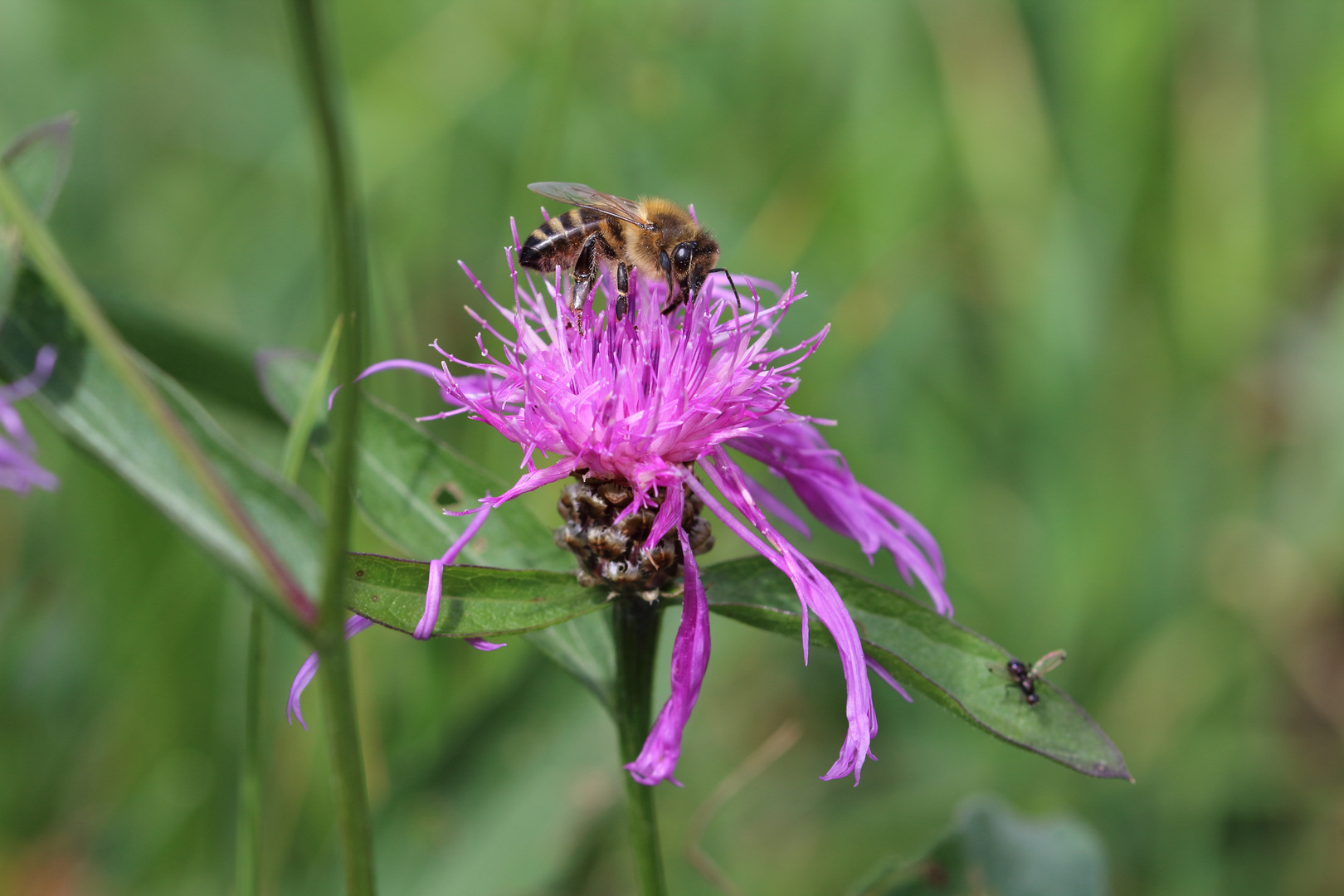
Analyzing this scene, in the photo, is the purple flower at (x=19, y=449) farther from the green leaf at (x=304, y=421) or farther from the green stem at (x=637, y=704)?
the green stem at (x=637, y=704)

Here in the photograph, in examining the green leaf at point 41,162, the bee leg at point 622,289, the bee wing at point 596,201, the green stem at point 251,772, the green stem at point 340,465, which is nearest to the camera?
the green stem at point 340,465

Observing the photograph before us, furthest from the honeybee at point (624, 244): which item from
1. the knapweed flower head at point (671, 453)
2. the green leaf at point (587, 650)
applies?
the green leaf at point (587, 650)

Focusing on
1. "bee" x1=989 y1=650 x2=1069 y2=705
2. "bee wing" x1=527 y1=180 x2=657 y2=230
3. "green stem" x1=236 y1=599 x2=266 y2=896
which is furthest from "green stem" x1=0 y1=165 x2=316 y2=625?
"bee wing" x1=527 y1=180 x2=657 y2=230

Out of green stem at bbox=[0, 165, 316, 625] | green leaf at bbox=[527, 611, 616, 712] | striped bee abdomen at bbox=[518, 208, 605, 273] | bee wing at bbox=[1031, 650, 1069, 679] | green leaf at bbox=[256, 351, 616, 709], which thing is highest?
green stem at bbox=[0, 165, 316, 625]

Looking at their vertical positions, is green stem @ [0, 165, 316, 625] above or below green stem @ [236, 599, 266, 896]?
above

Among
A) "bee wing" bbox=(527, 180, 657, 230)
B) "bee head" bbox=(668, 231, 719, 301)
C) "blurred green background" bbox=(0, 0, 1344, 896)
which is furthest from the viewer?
"blurred green background" bbox=(0, 0, 1344, 896)

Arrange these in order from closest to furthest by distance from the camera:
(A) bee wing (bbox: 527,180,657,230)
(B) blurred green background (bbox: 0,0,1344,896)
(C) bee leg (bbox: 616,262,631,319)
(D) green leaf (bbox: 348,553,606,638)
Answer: (D) green leaf (bbox: 348,553,606,638) < (C) bee leg (bbox: 616,262,631,319) < (A) bee wing (bbox: 527,180,657,230) < (B) blurred green background (bbox: 0,0,1344,896)

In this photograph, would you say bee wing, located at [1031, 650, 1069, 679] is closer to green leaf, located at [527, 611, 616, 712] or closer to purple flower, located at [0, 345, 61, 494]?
green leaf, located at [527, 611, 616, 712]
